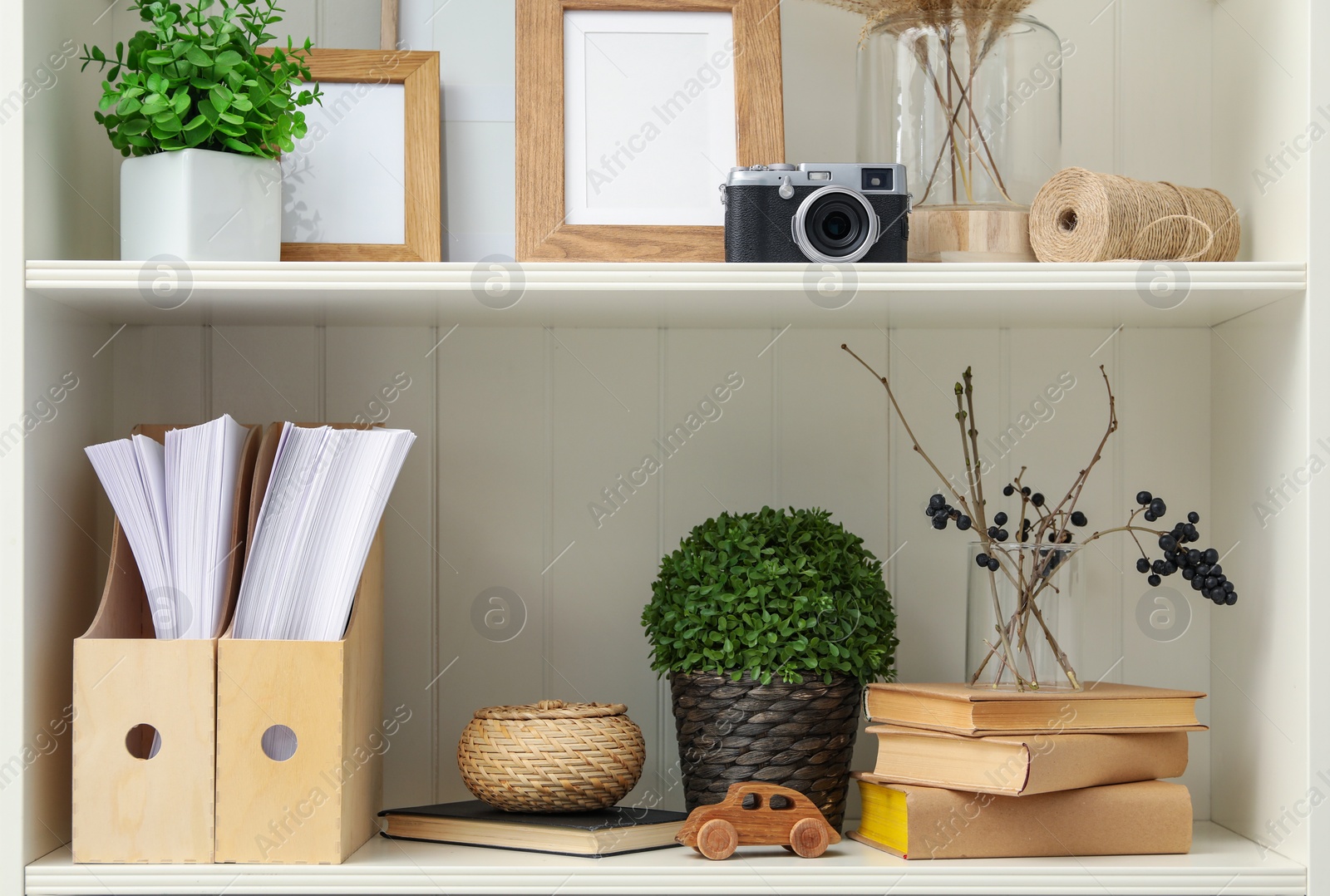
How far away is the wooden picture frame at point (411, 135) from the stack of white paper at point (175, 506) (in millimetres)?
Result: 233

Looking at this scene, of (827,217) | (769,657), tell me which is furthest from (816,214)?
(769,657)

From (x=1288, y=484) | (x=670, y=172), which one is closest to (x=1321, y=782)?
(x=1288, y=484)

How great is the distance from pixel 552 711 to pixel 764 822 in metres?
0.20

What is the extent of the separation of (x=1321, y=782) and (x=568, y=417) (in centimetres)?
72

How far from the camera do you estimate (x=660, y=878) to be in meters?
0.84

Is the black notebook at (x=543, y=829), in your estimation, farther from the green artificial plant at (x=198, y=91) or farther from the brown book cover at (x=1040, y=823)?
the green artificial plant at (x=198, y=91)

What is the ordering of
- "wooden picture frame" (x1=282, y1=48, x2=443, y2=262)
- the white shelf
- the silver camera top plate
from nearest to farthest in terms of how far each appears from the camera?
the white shelf
the silver camera top plate
"wooden picture frame" (x1=282, y1=48, x2=443, y2=262)

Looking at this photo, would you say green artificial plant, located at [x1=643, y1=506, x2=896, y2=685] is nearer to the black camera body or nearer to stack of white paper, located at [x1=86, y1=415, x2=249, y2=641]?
the black camera body

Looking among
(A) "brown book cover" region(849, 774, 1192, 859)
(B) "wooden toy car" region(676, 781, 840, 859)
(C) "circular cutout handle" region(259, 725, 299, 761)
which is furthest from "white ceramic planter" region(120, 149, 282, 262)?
(A) "brown book cover" region(849, 774, 1192, 859)

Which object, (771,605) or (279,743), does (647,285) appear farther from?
(279,743)

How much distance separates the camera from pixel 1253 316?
0.99 m

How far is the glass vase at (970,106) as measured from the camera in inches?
40.2

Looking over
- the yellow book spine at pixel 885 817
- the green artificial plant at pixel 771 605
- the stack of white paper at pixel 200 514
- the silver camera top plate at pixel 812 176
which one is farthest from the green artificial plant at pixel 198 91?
the yellow book spine at pixel 885 817

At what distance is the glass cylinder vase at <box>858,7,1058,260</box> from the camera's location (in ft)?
3.35
